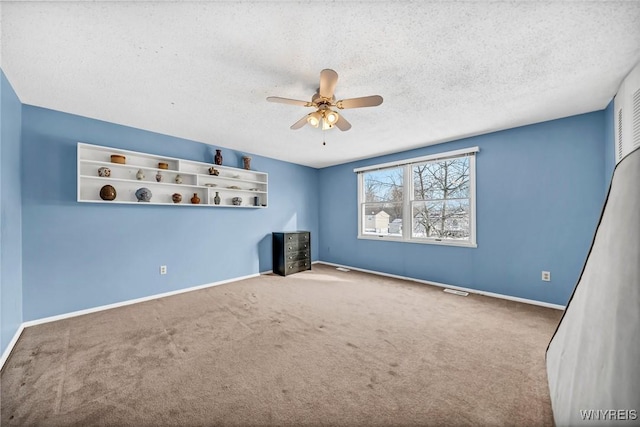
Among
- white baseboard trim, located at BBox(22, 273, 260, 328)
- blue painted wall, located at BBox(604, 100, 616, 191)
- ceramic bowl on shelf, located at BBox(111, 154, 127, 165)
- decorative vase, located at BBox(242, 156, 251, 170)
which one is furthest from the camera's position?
decorative vase, located at BBox(242, 156, 251, 170)

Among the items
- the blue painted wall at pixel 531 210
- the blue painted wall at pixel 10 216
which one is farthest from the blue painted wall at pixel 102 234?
the blue painted wall at pixel 531 210

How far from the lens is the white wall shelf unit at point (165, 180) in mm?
3076

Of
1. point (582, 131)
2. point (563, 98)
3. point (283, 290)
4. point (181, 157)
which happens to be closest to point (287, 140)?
point (181, 157)

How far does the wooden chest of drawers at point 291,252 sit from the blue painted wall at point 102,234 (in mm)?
640

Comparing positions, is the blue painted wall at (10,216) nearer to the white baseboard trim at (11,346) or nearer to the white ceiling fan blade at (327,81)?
the white baseboard trim at (11,346)

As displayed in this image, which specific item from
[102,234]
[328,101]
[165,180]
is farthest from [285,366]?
[165,180]

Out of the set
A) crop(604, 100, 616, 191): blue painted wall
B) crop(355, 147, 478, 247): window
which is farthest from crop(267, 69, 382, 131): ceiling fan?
crop(604, 100, 616, 191): blue painted wall

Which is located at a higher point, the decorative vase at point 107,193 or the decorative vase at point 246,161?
the decorative vase at point 246,161

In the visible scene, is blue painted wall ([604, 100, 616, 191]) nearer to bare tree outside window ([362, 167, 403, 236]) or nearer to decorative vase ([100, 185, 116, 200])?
bare tree outside window ([362, 167, 403, 236])

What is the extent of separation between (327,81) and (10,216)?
3.24 metres

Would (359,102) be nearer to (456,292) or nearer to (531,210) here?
(531,210)

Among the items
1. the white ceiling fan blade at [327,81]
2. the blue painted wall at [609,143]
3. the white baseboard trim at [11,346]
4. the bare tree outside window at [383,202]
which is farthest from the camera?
the bare tree outside window at [383,202]

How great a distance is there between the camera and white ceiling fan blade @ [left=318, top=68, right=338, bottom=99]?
1882 mm

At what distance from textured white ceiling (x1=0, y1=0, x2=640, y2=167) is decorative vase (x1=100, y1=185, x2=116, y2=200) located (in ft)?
2.94
